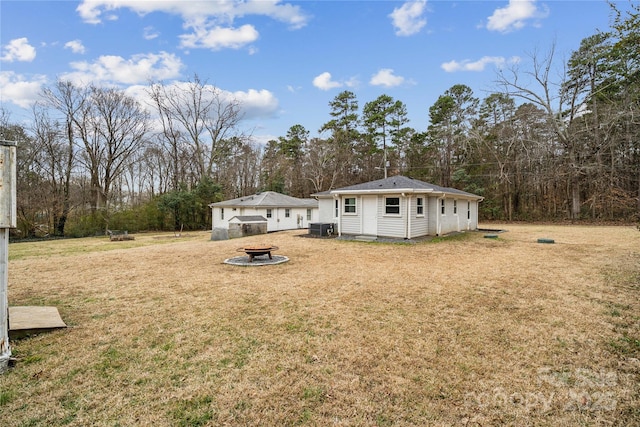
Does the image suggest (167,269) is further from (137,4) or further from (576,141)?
(576,141)

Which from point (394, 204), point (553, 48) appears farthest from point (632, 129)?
point (394, 204)

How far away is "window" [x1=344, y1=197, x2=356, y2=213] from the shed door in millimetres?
518

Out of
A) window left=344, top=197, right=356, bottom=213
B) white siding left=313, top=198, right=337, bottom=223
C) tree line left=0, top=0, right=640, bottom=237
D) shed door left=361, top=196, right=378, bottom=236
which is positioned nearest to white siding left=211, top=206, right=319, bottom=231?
tree line left=0, top=0, right=640, bottom=237

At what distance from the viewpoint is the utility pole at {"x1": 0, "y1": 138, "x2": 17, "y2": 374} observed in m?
2.90

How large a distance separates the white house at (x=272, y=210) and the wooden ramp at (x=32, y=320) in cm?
1477

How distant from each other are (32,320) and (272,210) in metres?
16.5

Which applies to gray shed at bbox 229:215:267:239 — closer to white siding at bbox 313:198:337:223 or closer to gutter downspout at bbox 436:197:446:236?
white siding at bbox 313:198:337:223

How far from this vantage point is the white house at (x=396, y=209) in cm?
1293

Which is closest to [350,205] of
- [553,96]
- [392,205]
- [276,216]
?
[392,205]

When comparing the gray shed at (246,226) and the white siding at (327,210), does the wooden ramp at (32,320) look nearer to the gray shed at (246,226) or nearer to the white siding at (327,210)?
the gray shed at (246,226)

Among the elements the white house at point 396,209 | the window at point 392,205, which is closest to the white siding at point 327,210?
the white house at point 396,209

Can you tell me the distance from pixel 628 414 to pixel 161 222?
1104 inches

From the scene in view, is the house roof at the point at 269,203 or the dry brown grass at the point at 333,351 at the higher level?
the house roof at the point at 269,203

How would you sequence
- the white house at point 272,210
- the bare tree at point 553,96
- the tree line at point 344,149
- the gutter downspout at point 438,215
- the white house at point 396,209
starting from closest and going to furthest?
the white house at point 396,209 < the gutter downspout at point 438,215 < the white house at point 272,210 < the tree line at point 344,149 < the bare tree at point 553,96
